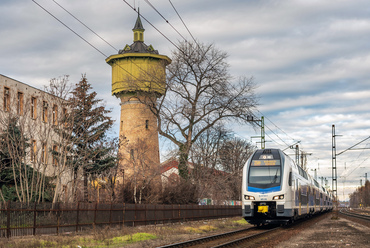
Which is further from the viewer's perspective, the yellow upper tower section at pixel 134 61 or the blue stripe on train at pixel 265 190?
the yellow upper tower section at pixel 134 61

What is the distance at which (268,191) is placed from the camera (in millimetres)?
25938

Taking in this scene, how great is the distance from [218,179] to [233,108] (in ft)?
24.4

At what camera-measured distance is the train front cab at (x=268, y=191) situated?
25797 mm

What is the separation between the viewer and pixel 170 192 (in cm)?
3912

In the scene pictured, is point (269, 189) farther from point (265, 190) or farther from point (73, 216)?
point (73, 216)

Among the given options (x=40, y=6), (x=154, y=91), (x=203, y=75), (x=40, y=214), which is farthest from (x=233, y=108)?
(x=40, y=6)

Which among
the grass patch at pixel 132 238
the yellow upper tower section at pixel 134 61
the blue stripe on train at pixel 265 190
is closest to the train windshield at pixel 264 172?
the blue stripe on train at pixel 265 190

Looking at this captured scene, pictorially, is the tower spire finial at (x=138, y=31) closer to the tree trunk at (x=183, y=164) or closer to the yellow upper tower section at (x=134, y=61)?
the yellow upper tower section at (x=134, y=61)

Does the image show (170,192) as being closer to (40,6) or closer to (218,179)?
(218,179)

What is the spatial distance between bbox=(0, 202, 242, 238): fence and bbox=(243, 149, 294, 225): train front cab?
6865 millimetres

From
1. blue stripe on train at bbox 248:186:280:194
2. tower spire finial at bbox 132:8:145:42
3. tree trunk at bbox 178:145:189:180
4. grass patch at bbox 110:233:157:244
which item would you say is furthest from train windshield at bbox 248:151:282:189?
tower spire finial at bbox 132:8:145:42

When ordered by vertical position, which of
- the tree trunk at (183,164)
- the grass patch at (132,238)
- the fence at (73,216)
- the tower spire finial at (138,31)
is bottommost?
the grass patch at (132,238)

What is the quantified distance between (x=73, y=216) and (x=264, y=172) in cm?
974

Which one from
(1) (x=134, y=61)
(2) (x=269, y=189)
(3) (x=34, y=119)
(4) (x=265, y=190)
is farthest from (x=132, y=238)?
(1) (x=134, y=61)
